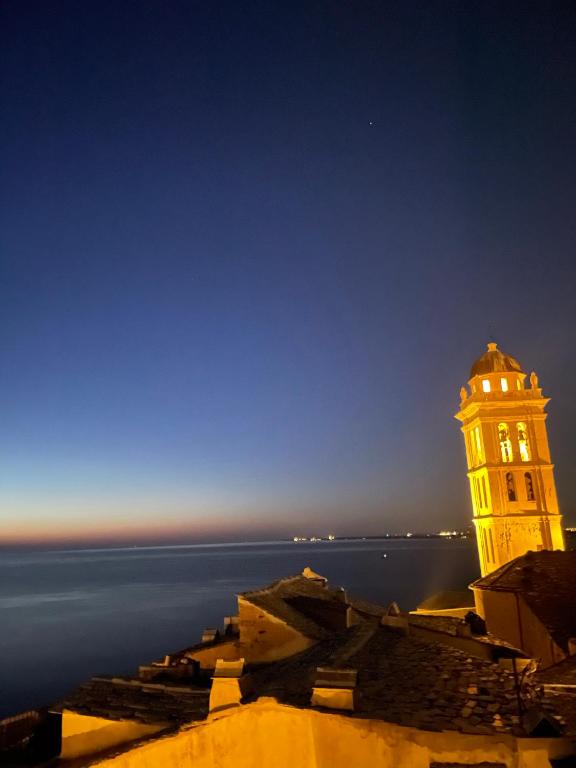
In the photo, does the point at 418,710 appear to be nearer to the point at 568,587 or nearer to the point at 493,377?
the point at 568,587

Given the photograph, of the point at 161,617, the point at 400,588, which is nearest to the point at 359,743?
the point at 161,617

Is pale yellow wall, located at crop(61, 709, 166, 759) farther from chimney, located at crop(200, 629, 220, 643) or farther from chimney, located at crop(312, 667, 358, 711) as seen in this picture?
chimney, located at crop(200, 629, 220, 643)

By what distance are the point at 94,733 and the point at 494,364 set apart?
31.3 m

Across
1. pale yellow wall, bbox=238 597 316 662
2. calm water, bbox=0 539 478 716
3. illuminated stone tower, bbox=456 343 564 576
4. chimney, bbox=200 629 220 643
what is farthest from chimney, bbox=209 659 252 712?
calm water, bbox=0 539 478 716

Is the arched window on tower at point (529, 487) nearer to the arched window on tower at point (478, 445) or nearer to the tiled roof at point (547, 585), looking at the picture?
the arched window on tower at point (478, 445)

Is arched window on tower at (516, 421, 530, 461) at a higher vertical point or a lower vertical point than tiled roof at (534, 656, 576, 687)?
higher

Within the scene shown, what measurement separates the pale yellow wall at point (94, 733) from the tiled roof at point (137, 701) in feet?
0.41

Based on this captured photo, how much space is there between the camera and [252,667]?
18.0 m

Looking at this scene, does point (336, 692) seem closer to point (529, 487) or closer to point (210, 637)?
point (210, 637)

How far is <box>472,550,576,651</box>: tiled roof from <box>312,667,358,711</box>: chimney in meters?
12.7

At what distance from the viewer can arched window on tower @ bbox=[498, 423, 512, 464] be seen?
34.5 metres

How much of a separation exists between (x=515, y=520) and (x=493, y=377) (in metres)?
8.90

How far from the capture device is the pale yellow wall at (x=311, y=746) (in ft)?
22.8

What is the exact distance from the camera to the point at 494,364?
35188mm
